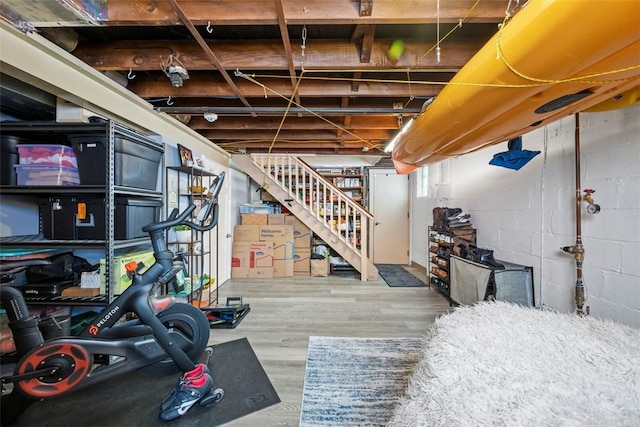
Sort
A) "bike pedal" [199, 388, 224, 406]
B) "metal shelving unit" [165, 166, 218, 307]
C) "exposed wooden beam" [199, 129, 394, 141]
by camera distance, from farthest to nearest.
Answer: "exposed wooden beam" [199, 129, 394, 141], "metal shelving unit" [165, 166, 218, 307], "bike pedal" [199, 388, 224, 406]

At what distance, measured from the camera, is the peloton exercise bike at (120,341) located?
1338mm

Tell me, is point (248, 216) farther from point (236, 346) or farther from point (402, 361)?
point (402, 361)

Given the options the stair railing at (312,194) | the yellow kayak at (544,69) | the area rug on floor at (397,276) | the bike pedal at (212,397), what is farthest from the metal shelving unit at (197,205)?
the area rug on floor at (397,276)

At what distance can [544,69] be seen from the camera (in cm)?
91

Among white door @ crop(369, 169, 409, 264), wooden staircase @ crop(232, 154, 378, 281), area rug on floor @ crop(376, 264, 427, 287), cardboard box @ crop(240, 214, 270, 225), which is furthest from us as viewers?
white door @ crop(369, 169, 409, 264)

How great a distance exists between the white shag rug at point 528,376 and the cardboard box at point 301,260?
3.11m

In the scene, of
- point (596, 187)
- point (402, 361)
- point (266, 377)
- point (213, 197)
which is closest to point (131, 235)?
point (213, 197)

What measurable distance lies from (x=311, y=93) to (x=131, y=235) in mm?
1963

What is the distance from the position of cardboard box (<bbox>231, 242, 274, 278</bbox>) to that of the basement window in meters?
3.15

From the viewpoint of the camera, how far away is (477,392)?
1.01 m

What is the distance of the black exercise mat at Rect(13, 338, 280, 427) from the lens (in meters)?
1.39

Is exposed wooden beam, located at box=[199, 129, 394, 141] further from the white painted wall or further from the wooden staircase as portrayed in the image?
the white painted wall

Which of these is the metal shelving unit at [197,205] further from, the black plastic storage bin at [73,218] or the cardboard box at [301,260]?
the cardboard box at [301,260]

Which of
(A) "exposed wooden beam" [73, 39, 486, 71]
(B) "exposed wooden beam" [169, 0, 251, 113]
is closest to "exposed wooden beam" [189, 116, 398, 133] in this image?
(B) "exposed wooden beam" [169, 0, 251, 113]
